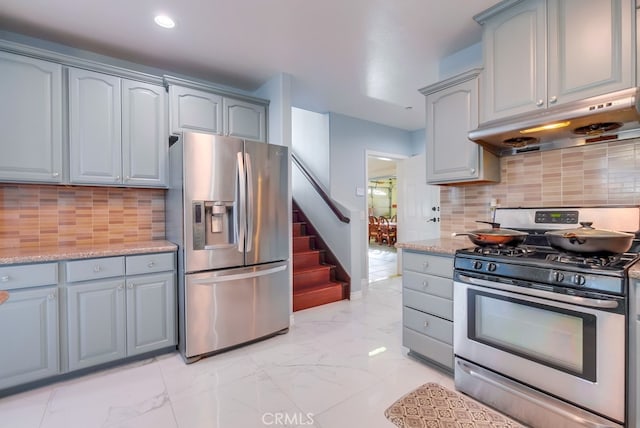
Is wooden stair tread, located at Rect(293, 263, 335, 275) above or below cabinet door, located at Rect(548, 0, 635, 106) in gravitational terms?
below

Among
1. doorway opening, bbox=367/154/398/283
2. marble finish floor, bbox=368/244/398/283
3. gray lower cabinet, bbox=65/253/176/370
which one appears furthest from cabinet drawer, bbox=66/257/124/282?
marble finish floor, bbox=368/244/398/283

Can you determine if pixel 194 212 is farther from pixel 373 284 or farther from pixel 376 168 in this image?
pixel 376 168

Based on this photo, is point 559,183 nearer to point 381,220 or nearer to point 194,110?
point 194,110

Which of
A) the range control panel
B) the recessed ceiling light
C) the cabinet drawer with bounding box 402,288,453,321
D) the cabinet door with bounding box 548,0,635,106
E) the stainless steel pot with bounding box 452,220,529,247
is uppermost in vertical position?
the recessed ceiling light

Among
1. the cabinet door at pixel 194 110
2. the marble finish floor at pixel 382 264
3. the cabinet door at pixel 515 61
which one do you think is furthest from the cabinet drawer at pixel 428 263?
the marble finish floor at pixel 382 264

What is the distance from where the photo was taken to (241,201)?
2502 mm

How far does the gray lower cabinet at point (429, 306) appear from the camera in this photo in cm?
207

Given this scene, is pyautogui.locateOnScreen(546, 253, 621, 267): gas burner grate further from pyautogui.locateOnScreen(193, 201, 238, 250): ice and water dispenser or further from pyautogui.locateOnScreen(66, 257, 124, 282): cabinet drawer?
pyautogui.locateOnScreen(66, 257, 124, 282): cabinet drawer

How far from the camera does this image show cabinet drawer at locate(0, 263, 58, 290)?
6.15ft

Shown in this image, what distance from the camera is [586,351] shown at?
1426mm

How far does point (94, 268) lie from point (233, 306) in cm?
102

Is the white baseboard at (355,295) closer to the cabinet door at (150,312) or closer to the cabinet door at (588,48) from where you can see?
the cabinet door at (150,312)

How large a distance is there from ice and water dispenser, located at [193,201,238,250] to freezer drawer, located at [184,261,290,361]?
24 cm

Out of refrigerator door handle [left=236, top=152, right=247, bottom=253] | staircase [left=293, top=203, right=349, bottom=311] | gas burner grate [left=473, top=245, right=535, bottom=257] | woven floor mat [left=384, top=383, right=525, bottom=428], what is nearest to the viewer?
woven floor mat [left=384, top=383, right=525, bottom=428]
